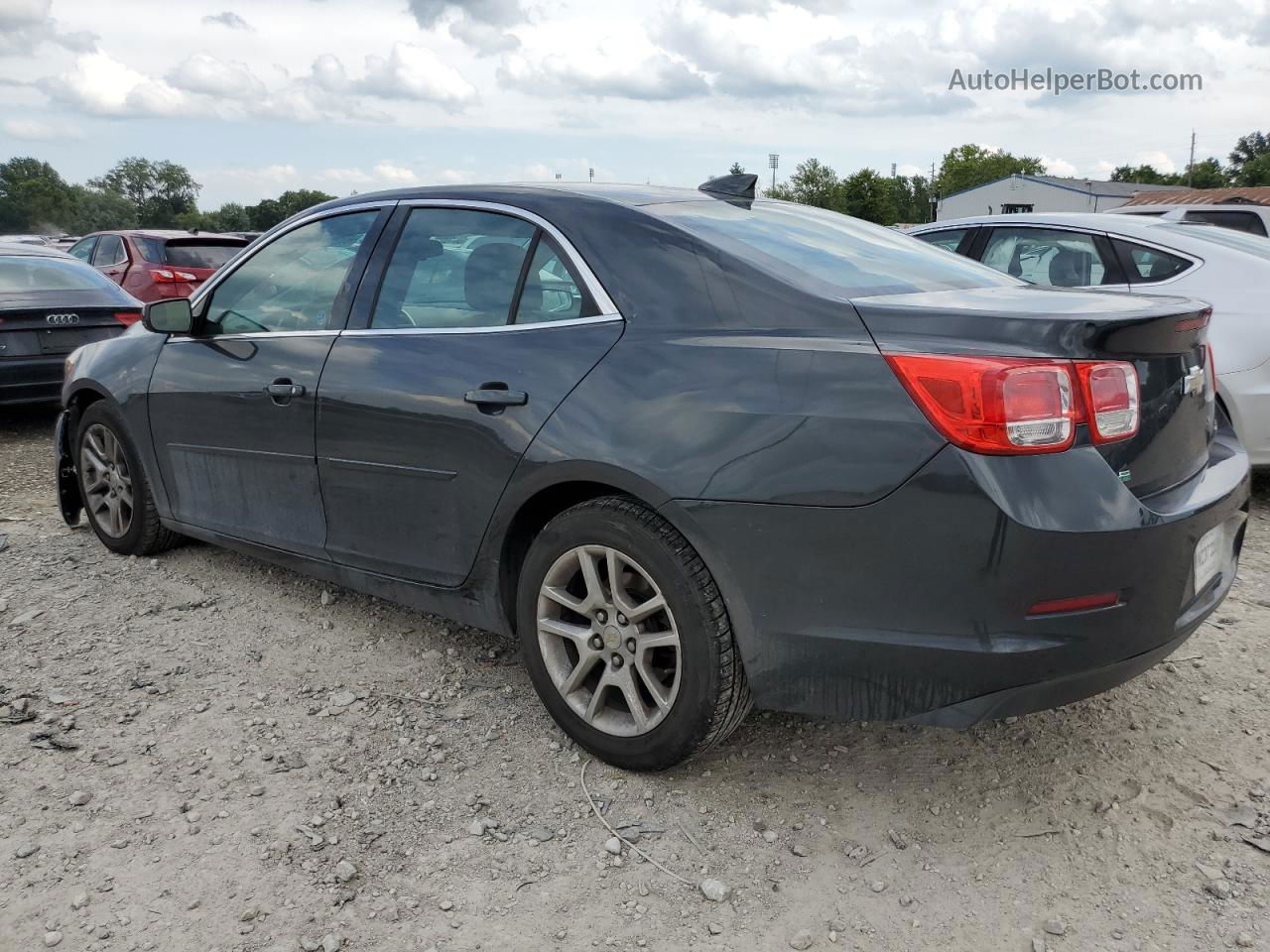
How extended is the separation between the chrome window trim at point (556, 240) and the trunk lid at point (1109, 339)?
716 millimetres

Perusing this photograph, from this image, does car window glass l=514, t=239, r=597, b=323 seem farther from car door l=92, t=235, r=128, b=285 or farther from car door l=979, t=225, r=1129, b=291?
car door l=92, t=235, r=128, b=285

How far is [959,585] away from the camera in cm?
229

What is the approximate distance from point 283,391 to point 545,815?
1763 mm

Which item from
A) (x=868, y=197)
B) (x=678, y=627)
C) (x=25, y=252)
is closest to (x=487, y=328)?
(x=678, y=627)

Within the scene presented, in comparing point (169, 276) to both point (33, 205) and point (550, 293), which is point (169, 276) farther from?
point (33, 205)

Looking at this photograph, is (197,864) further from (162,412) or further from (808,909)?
(162,412)

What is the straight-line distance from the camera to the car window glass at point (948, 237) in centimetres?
664

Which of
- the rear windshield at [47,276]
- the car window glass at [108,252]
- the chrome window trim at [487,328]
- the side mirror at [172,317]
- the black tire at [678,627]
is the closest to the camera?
the black tire at [678,627]

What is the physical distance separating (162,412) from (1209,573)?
3.77m

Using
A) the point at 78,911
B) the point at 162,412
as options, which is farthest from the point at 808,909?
the point at 162,412

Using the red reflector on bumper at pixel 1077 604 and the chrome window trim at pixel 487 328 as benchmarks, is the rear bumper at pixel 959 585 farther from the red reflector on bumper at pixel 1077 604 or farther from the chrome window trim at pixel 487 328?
the chrome window trim at pixel 487 328

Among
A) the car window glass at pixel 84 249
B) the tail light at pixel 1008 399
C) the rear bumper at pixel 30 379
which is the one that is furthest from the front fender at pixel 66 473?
the car window glass at pixel 84 249

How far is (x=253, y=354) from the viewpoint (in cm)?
386

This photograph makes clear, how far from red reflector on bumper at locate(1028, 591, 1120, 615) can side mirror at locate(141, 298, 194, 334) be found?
330 centimetres
